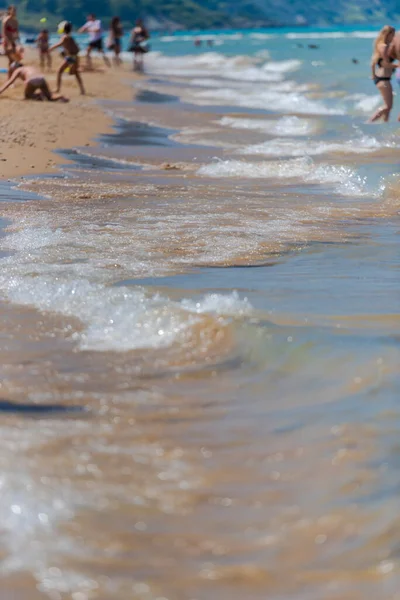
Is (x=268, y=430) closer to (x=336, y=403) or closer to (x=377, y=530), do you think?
(x=336, y=403)

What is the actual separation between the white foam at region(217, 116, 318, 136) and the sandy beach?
220cm

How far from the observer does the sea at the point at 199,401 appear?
2.44 meters

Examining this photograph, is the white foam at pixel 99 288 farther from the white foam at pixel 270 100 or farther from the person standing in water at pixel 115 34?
the person standing in water at pixel 115 34

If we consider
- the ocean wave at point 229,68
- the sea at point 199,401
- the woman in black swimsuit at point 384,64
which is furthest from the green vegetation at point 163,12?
the sea at point 199,401

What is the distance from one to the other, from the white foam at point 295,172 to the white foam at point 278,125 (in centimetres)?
389

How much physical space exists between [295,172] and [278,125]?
5734mm

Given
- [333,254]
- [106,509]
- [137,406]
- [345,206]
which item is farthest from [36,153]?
[106,509]

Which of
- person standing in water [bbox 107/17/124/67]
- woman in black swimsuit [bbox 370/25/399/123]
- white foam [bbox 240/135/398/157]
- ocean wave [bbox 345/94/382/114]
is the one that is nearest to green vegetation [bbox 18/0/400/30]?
person standing in water [bbox 107/17/124/67]

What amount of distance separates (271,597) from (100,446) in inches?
36.8

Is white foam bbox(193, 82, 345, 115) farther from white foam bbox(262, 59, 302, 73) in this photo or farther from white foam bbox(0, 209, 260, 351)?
white foam bbox(0, 209, 260, 351)

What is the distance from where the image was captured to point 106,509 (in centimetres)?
Result: 266

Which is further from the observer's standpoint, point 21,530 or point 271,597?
point 21,530

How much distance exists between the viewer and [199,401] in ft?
11.2

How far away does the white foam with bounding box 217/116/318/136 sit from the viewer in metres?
14.7
